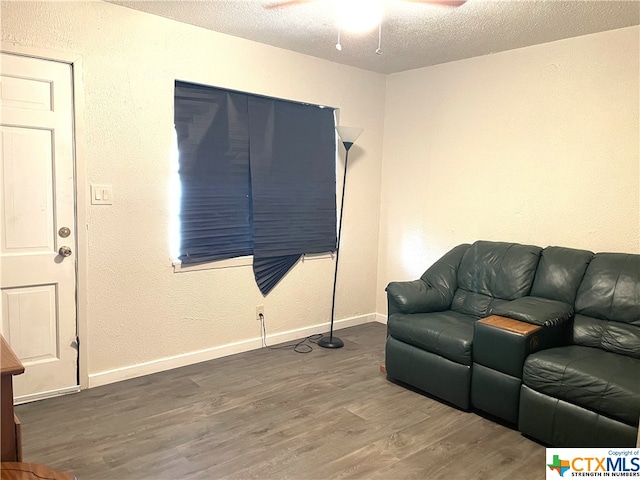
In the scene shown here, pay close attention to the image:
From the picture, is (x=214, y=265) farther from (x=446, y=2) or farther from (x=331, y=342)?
(x=446, y=2)

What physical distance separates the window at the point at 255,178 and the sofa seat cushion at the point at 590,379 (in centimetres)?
210

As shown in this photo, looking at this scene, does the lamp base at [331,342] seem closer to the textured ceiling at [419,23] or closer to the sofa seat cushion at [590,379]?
the sofa seat cushion at [590,379]

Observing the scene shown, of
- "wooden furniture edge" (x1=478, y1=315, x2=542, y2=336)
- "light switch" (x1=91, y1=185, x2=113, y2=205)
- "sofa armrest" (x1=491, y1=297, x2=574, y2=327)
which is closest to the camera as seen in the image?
"wooden furniture edge" (x1=478, y1=315, x2=542, y2=336)

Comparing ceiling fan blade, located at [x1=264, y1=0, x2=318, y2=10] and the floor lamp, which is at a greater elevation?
ceiling fan blade, located at [x1=264, y1=0, x2=318, y2=10]

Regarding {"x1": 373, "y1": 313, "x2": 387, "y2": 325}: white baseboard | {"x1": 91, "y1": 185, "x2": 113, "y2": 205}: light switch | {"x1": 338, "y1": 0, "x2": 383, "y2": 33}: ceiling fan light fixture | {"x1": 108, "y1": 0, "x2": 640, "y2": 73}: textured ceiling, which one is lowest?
{"x1": 373, "y1": 313, "x2": 387, "y2": 325}: white baseboard

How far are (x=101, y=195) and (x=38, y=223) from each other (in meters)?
0.39

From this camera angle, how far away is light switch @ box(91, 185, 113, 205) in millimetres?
2961

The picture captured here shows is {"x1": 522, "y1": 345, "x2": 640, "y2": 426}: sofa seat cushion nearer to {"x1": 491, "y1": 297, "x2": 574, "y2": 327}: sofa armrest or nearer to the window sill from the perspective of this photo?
{"x1": 491, "y1": 297, "x2": 574, "y2": 327}: sofa armrest

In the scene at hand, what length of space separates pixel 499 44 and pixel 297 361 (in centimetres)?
276

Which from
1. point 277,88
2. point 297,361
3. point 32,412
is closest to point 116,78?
point 277,88

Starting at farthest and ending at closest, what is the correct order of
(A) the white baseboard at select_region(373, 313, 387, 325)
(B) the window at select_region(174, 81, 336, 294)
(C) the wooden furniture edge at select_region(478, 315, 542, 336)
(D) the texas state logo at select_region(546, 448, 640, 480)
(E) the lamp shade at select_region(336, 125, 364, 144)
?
1. (A) the white baseboard at select_region(373, 313, 387, 325)
2. (E) the lamp shade at select_region(336, 125, 364, 144)
3. (B) the window at select_region(174, 81, 336, 294)
4. (C) the wooden furniture edge at select_region(478, 315, 542, 336)
5. (D) the texas state logo at select_region(546, 448, 640, 480)

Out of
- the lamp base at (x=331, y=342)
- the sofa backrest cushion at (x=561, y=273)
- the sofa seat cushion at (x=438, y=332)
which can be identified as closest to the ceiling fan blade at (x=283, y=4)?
the sofa seat cushion at (x=438, y=332)

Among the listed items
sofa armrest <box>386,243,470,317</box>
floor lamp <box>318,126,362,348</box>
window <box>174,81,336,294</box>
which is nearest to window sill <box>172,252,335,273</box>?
window <box>174,81,336,294</box>

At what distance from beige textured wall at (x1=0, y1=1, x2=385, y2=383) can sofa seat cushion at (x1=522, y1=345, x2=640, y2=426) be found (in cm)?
211
